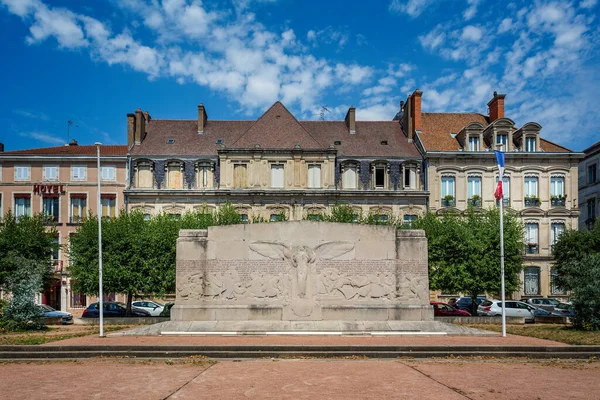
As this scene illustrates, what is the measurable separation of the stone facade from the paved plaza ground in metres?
5.39

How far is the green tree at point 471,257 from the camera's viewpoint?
30984mm

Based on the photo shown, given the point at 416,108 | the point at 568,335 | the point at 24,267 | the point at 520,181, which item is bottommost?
the point at 568,335

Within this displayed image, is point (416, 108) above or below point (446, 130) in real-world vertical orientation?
above

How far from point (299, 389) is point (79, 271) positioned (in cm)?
2512

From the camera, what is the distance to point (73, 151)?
151 ft

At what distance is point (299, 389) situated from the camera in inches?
415

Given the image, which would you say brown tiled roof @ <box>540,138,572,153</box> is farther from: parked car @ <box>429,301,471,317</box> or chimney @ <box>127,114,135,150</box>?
chimney @ <box>127,114,135,150</box>

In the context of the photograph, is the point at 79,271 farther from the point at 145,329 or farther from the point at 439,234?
the point at 439,234

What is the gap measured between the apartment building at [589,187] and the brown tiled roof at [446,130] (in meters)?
5.62

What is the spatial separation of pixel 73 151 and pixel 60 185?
3.59 metres

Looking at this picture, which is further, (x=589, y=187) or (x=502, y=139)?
(x=589, y=187)

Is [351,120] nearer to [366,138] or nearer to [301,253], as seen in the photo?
[366,138]

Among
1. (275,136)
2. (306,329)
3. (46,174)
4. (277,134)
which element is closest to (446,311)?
(306,329)

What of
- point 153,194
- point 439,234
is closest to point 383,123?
point 439,234
